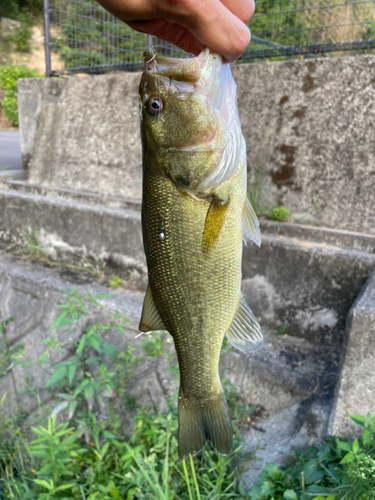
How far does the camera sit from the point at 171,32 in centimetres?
141

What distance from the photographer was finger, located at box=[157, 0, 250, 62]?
1065mm

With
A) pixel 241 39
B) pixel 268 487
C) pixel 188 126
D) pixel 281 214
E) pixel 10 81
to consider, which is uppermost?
pixel 10 81

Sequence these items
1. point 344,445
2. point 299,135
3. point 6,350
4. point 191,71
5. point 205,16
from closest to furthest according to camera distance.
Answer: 1. point 205,16
2. point 191,71
3. point 344,445
4. point 299,135
5. point 6,350

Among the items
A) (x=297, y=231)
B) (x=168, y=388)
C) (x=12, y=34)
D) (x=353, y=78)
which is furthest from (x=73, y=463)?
(x=12, y=34)

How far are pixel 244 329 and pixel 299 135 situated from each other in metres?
2.36

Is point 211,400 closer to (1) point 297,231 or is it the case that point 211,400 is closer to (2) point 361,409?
(2) point 361,409

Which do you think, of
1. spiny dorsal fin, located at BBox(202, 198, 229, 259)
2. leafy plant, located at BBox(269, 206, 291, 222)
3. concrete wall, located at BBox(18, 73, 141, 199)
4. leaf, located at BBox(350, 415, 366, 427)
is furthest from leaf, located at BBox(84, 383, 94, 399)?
concrete wall, located at BBox(18, 73, 141, 199)

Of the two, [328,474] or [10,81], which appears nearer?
[328,474]

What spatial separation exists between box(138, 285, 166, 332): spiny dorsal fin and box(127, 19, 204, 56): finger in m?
0.87

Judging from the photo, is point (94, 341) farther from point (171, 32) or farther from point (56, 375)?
point (171, 32)

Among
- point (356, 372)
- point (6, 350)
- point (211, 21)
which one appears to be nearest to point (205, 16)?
point (211, 21)

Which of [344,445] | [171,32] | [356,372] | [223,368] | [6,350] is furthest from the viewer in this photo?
[6,350]

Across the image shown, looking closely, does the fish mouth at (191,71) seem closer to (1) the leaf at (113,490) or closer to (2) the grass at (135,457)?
(2) the grass at (135,457)

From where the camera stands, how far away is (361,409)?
2.25 metres
